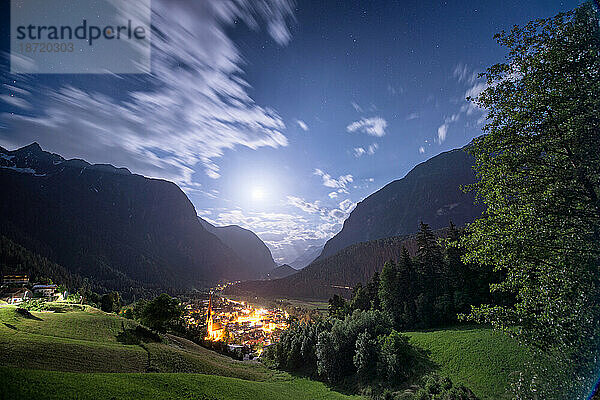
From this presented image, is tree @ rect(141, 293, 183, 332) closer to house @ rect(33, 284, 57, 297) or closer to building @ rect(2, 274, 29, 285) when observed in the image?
house @ rect(33, 284, 57, 297)

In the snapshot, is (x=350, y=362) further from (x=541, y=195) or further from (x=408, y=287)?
(x=541, y=195)

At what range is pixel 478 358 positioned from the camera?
26.1m

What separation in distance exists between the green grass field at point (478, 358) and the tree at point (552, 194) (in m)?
17.2

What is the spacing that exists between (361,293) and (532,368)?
178 feet

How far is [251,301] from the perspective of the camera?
186 metres

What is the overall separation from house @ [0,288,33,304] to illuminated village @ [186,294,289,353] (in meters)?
39.3

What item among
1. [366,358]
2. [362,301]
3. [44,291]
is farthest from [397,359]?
[44,291]

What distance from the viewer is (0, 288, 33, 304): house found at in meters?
54.4

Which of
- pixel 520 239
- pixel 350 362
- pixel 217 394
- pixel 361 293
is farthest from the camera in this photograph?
pixel 361 293

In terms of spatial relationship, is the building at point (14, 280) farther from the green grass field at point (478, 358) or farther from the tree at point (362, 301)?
the green grass field at point (478, 358)

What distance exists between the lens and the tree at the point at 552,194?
7750 mm

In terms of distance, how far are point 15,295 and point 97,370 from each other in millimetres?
63082

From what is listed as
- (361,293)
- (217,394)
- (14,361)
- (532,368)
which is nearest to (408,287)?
(361,293)

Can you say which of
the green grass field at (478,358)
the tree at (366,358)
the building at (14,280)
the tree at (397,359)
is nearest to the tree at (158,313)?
the tree at (366,358)
